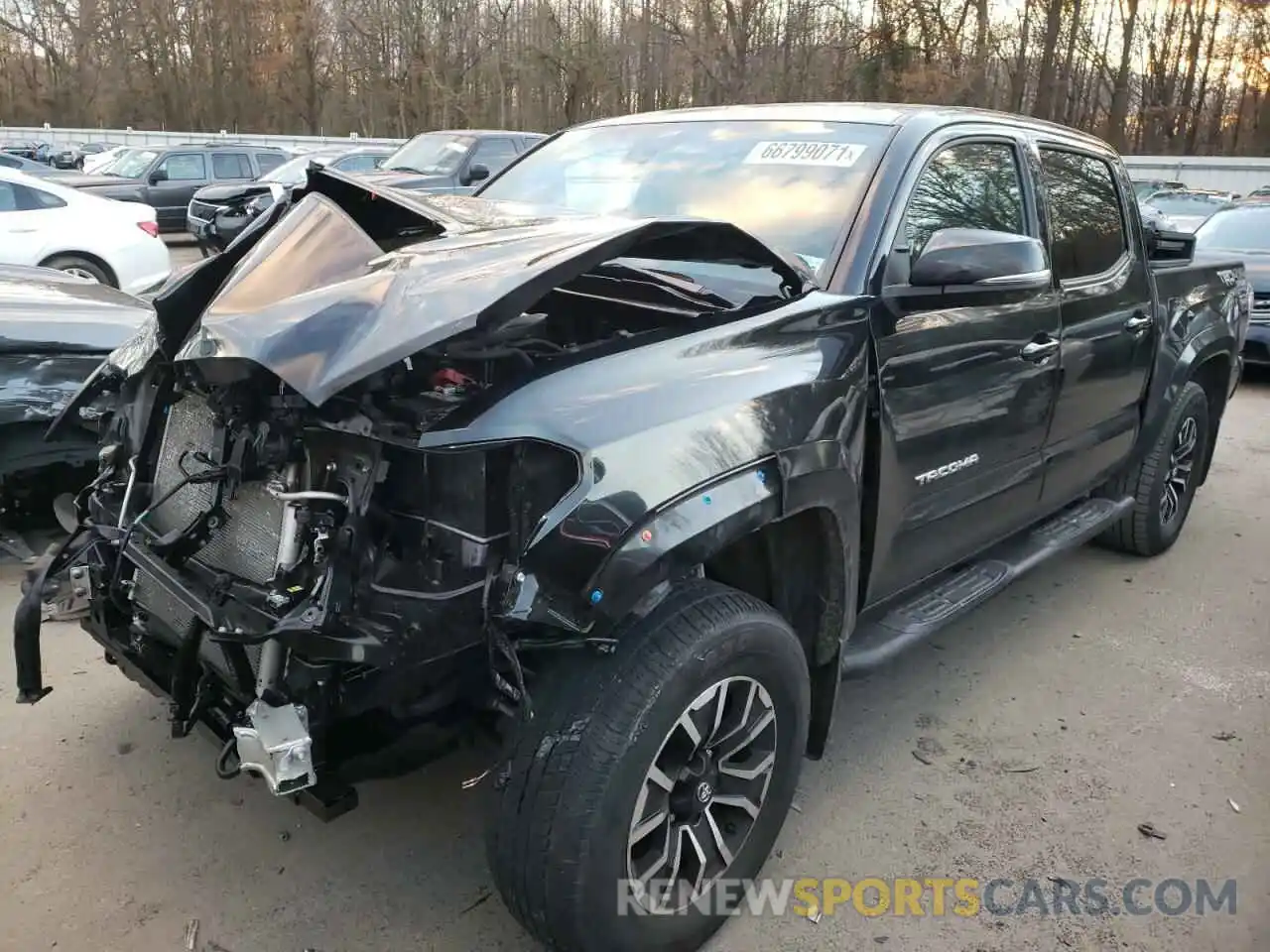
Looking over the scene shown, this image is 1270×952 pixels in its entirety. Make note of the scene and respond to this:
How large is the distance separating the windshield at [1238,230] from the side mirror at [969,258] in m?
8.90

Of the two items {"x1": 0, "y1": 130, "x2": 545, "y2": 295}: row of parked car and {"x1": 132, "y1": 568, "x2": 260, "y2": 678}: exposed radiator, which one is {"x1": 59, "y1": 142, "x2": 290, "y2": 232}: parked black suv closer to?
{"x1": 0, "y1": 130, "x2": 545, "y2": 295}: row of parked car

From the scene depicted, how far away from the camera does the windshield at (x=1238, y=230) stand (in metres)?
10.4

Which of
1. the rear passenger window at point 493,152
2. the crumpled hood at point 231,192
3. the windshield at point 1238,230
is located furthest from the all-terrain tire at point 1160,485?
the crumpled hood at point 231,192

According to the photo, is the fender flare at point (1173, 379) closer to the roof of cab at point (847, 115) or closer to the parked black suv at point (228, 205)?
the roof of cab at point (847, 115)

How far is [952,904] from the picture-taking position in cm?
272

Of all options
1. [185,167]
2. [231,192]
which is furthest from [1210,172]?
[231,192]

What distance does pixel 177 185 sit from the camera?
16938 mm

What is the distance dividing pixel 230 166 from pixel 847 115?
16.9 meters

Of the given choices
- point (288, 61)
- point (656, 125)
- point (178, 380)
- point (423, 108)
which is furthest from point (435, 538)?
point (288, 61)

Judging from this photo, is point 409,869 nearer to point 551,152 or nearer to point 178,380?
point 178,380

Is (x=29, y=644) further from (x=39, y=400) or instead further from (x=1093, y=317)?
(x=1093, y=317)

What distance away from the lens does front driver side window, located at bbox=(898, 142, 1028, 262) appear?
3098mm

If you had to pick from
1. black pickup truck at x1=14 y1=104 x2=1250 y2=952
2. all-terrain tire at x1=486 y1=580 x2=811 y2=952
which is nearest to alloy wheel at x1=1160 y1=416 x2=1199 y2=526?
black pickup truck at x1=14 y1=104 x2=1250 y2=952

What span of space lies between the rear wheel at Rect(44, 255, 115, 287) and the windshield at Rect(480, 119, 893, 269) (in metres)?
7.28
